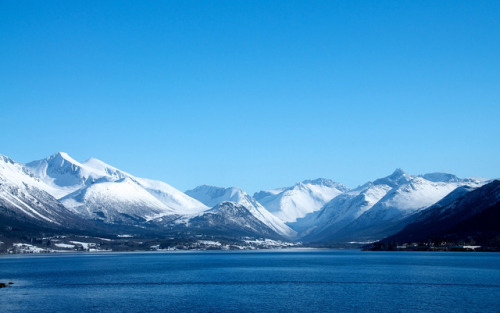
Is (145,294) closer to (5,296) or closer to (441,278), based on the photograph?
(5,296)

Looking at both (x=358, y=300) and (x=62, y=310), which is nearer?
(x=62, y=310)

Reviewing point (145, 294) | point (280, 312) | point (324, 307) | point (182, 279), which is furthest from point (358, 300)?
point (182, 279)

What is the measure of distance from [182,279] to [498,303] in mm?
95046

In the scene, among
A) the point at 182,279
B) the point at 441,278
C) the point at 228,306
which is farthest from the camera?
the point at 182,279

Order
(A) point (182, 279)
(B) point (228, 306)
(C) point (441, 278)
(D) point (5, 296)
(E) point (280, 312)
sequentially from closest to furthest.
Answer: (E) point (280, 312) < (B) point (228, 306) < (D) point (5, 296) < (C) point (441, 278) < (A) point (182, 279)

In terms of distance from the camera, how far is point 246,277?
17875 cm

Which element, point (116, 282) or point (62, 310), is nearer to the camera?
point (62, 310)

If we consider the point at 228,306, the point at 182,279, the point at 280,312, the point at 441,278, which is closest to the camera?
the point at 280,312

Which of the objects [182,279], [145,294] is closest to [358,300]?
[145,294]

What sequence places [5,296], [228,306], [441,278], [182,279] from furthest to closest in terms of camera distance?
[182,279] → [441,278] → [5,296] → [228,306]

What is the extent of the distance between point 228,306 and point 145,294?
96.1 ft

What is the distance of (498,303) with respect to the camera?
354 feet

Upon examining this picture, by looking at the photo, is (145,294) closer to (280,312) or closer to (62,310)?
(62,310)

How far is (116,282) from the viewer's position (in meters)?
163
